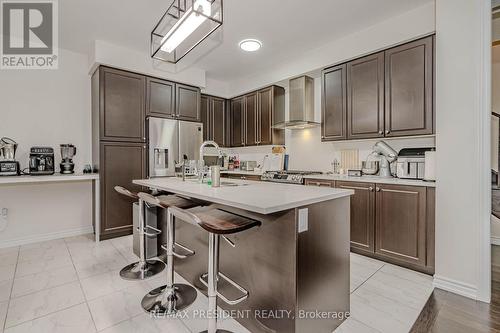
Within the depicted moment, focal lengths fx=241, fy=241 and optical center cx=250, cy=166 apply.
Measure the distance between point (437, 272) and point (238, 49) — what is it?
3574mm

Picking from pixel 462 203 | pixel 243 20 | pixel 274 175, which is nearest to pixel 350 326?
pixel 462 203

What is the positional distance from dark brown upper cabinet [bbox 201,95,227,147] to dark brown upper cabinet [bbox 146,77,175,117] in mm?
761

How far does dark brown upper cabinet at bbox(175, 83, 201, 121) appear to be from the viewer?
13.5ft

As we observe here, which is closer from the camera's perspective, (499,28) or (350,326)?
(350,326)

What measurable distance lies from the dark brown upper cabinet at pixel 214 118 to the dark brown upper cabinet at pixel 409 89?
10.1ft

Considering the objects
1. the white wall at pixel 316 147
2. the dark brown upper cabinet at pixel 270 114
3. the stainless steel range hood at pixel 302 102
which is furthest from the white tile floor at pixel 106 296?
the dark brown upper cabinet at pixel 270 114

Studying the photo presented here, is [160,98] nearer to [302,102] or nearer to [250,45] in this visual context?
[250,45]

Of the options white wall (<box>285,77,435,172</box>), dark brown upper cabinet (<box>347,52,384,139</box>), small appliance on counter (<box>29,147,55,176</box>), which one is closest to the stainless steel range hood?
white wall (<box>285,77,435,172</box>)

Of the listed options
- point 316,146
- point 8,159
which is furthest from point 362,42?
point 8,159

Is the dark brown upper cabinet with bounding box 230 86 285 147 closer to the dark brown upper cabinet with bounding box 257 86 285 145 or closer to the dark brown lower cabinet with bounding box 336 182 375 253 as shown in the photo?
the dark brown upper cabinet with bounding box 257 86 285 145

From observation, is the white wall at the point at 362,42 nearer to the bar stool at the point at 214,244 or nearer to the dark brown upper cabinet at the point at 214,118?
the dark brown upper cabinet at the point at 214,118

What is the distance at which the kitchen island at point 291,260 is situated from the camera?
54.1 inches

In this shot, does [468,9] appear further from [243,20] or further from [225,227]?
→ [225,227]

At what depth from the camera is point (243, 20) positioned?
2.83 meters
